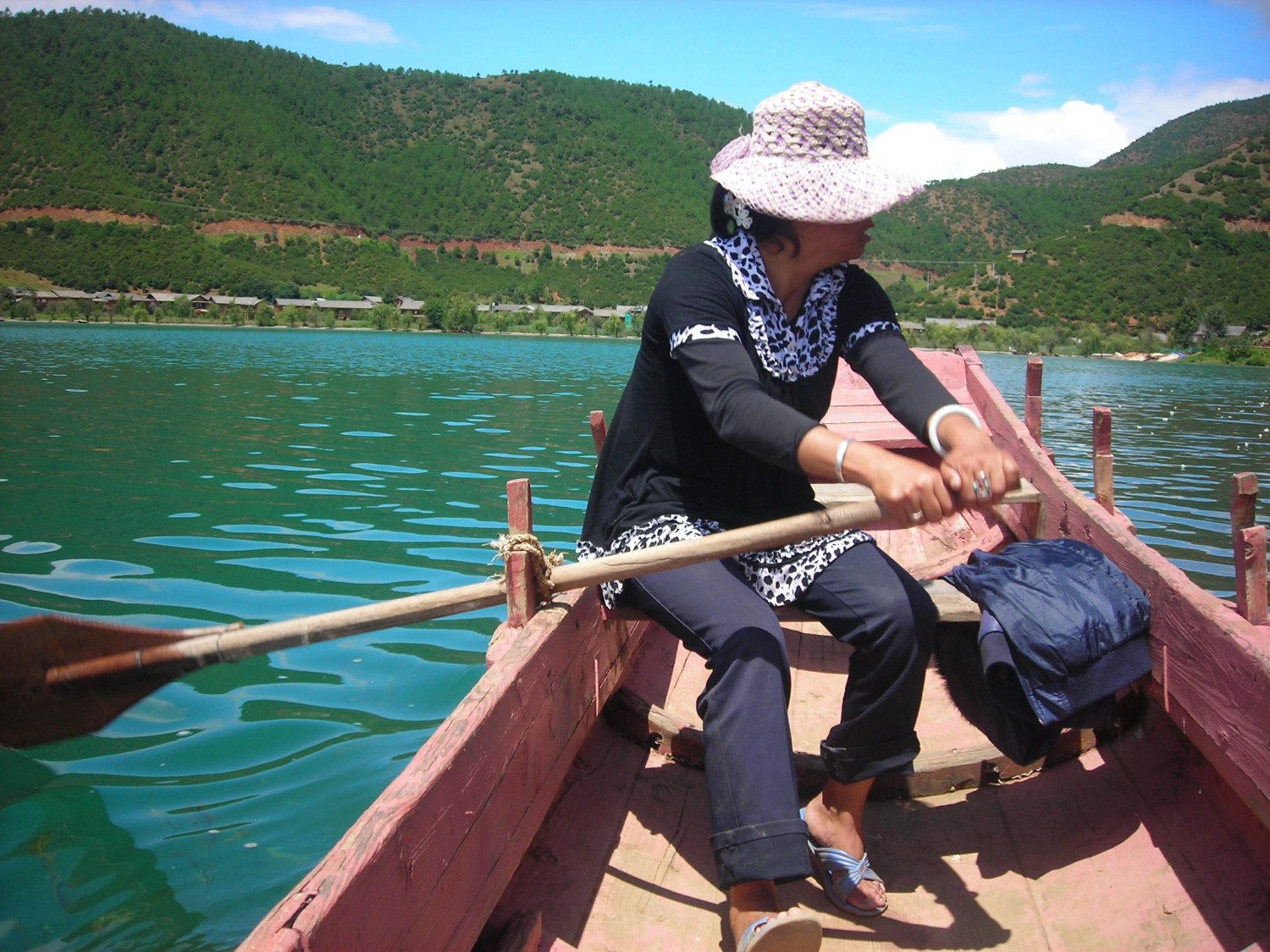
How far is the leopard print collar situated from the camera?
6.97ft

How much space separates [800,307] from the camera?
226 cm

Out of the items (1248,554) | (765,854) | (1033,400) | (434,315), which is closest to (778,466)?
(765,854)

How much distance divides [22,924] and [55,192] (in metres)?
108

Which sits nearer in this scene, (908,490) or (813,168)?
(908,490)

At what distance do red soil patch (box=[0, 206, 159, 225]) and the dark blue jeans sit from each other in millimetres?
103648

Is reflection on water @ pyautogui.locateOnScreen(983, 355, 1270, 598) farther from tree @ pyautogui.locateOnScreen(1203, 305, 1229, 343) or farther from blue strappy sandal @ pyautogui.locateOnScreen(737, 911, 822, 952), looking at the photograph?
tree @ pyautogui.locateOnScreen(1203, 305, 1229, 343)

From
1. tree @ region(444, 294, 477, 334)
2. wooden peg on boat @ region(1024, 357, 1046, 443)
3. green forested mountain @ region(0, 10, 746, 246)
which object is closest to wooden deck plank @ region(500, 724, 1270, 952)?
wooden peg on boat @ region(1024, 357, 1046, 443)

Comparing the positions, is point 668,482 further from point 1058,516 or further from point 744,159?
point 1058,516

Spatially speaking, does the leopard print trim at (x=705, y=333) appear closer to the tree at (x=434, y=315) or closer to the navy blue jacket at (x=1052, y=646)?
the navy blue jacket at (x=1052, y=646)

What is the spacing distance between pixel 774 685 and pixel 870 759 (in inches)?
17.3

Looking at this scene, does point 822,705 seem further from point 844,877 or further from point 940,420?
point 940,420

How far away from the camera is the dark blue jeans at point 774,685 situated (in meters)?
1.75

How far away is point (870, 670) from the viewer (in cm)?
206

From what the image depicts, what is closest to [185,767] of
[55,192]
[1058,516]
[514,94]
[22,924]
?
[22,924]
